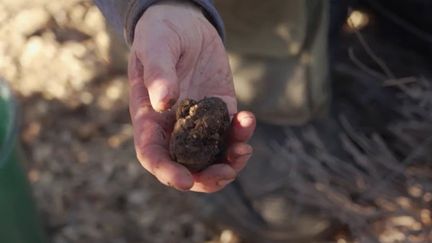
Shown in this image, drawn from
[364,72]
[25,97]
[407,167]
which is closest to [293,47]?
[364,72]

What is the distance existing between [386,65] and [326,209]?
40 cm

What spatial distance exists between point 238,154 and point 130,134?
117 cm

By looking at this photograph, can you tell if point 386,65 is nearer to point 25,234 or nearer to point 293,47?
point 293,47

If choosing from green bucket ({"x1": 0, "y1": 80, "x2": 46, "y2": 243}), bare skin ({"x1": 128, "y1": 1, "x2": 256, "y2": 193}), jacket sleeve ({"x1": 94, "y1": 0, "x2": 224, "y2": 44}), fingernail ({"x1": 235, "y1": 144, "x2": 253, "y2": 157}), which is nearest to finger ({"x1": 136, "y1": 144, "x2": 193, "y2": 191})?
bare skin ({"x1": 128, "y1": 1, "x2": 256, "y2": 193})

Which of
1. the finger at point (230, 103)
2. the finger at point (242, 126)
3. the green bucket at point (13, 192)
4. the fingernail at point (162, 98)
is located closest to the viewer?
the fingernail at point (162, 98)

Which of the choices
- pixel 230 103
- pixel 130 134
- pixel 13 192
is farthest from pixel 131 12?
pixel 130 134

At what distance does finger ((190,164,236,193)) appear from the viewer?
1.38 m

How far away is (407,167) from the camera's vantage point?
6.65ft

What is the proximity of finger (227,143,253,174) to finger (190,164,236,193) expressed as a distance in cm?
2

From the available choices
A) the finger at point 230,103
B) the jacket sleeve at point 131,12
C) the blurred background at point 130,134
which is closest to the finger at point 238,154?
the finger at point 230,103

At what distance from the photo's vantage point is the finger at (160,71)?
131 centimetres

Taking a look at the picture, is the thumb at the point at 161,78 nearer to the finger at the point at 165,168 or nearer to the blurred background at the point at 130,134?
the finger at the point at 165,168

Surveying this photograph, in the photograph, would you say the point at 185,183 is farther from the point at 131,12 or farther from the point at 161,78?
the point at 131,12

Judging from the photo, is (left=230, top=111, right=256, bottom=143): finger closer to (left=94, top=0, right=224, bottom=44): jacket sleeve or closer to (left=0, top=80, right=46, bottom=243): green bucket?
(left=94, top=0, right=224, bottom=44): jacket sleeve
